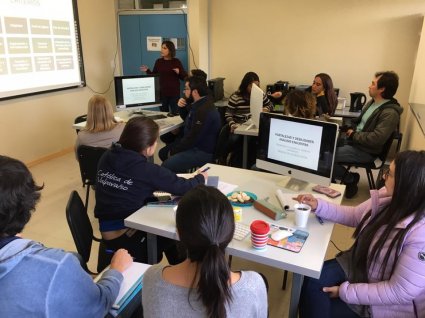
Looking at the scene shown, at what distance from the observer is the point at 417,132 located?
318 centimetres

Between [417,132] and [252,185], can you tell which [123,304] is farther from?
[417,132]

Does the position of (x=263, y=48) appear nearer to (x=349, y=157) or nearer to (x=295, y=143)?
(x=349, y=157)

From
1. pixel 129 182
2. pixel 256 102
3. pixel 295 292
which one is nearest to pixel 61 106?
pixel 256 102

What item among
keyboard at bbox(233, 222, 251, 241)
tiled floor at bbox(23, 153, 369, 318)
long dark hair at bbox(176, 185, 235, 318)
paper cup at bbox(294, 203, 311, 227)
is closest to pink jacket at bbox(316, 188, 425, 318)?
paper cup at bbox(294, 203, 311, 227)

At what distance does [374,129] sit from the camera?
3.29 metres

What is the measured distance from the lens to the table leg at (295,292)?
1.47m

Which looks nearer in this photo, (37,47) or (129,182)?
(129,182)

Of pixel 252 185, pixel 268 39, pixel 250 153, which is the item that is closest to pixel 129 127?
pixel 252 185

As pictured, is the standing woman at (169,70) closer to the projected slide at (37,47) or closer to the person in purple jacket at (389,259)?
the projected slide at (37,47)

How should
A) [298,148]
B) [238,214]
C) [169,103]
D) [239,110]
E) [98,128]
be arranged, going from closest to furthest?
[238,214] → [298,148] → [98,128] → [239,110] → [169,103]

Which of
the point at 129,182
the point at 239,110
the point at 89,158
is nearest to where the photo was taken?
the point at 129,182

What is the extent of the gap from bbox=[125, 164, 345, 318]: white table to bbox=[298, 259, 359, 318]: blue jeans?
73 mm

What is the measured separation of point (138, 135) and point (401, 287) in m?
1.32

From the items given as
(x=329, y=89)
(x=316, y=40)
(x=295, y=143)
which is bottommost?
(x=295, y=143)
